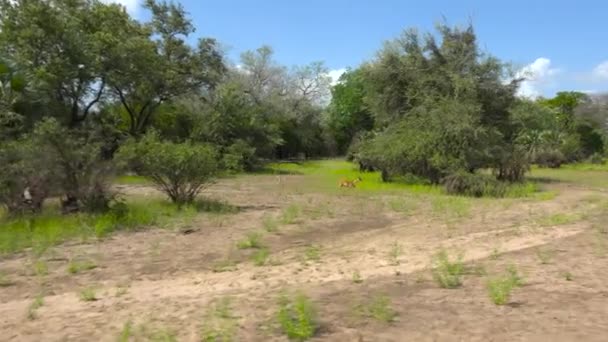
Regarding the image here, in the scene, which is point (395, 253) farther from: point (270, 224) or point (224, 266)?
point (270, 224)

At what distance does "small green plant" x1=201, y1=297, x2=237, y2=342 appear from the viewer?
4.83 m

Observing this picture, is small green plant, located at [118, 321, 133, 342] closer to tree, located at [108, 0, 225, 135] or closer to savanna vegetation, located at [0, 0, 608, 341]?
savanna vegetation, located at [0, 0, 608, 341]

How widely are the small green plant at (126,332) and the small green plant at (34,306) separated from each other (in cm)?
104

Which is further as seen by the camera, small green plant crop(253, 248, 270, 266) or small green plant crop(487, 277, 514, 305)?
small green plant crop(253, 248, 270, 266)

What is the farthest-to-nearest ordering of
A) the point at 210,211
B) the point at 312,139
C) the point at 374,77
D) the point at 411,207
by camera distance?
the point at 312,139
the point at 374,77
the point at 411,207
the point at 210,211

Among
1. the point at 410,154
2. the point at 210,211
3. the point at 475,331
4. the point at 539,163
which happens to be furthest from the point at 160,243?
the point at 539,163

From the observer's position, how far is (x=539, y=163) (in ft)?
152

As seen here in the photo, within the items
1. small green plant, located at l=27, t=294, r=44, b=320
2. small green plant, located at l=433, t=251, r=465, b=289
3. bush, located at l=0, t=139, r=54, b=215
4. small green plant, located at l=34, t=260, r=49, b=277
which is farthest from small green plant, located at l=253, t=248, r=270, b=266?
bush, located at l=0, t=139, r=54, b=215

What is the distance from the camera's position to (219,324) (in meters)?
5.18

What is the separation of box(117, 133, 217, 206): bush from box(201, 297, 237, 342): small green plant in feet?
30.2

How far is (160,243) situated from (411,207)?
765 cm

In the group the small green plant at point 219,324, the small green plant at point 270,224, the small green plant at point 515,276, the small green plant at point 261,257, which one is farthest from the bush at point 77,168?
the small green plant at point 515,276

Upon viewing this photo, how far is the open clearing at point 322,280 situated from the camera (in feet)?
16.8

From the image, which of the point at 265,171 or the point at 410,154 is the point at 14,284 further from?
the point at 265,171
